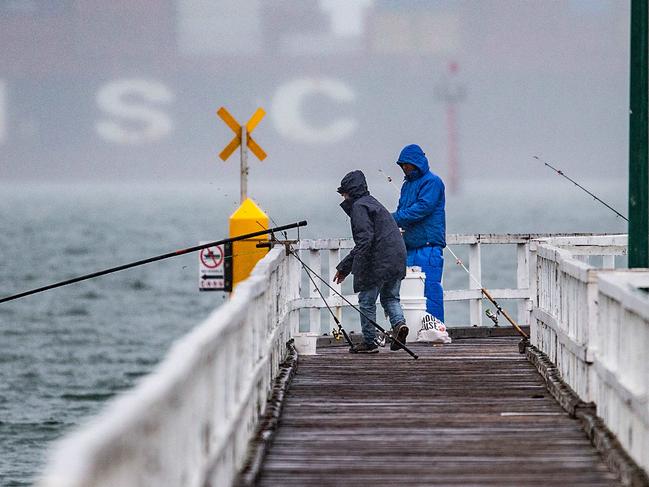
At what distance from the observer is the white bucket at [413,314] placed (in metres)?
15.4

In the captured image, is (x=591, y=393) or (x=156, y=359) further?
(x=156, y=359)

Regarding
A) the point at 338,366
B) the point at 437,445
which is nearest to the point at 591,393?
the point at 437,445

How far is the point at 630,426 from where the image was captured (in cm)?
789

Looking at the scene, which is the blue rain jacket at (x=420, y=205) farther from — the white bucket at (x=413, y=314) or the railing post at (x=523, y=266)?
the railing post at (x=523, y=266)

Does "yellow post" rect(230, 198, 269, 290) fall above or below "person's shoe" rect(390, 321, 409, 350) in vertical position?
above

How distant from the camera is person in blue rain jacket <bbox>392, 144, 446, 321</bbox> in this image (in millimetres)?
15039

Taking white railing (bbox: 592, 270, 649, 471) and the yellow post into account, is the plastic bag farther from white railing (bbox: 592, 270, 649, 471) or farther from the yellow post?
white railing (bbox: 592, 270, 649, 471)

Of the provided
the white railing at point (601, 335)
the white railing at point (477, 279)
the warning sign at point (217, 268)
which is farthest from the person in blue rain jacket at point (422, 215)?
the white railing at point (601, 335)

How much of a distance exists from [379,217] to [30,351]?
35.4 metres

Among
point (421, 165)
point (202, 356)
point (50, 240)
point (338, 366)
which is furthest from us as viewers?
point (50, 240)

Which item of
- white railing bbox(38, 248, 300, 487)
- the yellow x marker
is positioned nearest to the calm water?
the yellow x marker

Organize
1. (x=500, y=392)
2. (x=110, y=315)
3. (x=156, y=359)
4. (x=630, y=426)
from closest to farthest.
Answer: (x=630, y=426)
(x=500, y=392)
(x=156, y=359)
(x=110, y=315)

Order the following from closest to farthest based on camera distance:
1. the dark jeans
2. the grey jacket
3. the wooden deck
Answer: the wooden deck < the grey jacket < the dark jeans

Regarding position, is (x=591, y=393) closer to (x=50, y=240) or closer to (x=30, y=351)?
(x=30, y=351)
